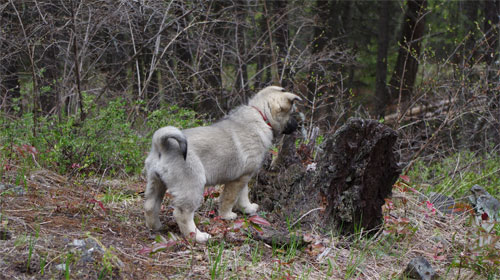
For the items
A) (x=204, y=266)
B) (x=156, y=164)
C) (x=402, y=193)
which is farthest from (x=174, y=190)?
(x=402, y=193)

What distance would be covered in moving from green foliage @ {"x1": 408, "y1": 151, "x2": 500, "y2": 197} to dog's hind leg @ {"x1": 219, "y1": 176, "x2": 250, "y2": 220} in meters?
3.08

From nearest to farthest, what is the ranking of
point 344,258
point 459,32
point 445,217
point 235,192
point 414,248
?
point 344,258 → point 414,248 → point 235,192 → point 445,217 → point 459,32

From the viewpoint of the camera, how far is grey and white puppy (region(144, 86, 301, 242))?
15.1ft

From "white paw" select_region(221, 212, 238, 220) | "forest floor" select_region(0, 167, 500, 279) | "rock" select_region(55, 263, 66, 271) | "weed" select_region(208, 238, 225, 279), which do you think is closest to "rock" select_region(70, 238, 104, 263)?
"forest floor" select_region(0, 167, 500, 279)

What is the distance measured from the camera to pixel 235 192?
540 cm

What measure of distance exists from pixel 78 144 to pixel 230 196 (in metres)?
2.31

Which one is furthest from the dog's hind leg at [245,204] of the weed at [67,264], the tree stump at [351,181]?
the weed at [67,264]

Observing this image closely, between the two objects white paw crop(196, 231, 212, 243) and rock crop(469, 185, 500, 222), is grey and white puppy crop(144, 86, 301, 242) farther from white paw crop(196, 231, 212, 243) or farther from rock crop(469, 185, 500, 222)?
rock crop(469, 185, 500, 222)

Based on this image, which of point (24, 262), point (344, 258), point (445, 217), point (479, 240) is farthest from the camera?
point (445, 217)

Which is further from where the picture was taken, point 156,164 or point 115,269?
point 156,164

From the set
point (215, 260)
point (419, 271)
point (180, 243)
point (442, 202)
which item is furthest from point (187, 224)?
point (442, 202)

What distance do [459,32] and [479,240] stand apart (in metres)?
15.1

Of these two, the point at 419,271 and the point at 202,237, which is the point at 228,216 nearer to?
the point at 202,237

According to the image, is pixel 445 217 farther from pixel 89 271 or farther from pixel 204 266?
pixel 89 271
